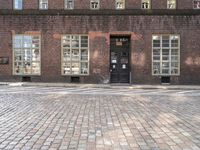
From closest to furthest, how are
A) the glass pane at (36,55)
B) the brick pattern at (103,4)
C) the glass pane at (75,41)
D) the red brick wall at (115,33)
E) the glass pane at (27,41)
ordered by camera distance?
1. the red brick wall at (115,33)
2. the glass pane at (75,41)
3. the glass pane at (36,55)
4. the glass pane at (27,41)
5. the brick pattern at (103,4)

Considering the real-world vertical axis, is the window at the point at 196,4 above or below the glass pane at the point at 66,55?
above

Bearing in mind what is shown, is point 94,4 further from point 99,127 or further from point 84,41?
point 99,127

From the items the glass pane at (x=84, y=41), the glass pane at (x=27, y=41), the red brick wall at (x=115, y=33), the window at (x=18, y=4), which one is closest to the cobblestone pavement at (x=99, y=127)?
the red brick wall at (x=115, y=33)

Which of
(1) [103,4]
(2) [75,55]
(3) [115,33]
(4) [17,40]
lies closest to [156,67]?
(3) [115,33]

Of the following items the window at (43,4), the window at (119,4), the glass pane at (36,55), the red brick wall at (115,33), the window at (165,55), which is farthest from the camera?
the window at (43,4)

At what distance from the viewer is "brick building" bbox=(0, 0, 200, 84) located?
27375 mm

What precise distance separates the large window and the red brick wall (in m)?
0.53

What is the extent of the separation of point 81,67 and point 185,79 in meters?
7.66

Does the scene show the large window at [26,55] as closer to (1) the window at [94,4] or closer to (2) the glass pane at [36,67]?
(2) the glass pane at [36,67]

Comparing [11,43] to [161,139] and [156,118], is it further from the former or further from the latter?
[161,139]

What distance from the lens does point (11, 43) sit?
27953 millimetres

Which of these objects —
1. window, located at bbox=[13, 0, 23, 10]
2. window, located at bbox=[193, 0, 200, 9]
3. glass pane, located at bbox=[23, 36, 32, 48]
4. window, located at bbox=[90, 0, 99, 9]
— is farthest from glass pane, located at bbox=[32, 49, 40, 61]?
window, located at bbox=[193, 0, 200, 9]

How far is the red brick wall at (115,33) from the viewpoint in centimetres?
2733

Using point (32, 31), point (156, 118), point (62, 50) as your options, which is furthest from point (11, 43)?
point (156, 118)
